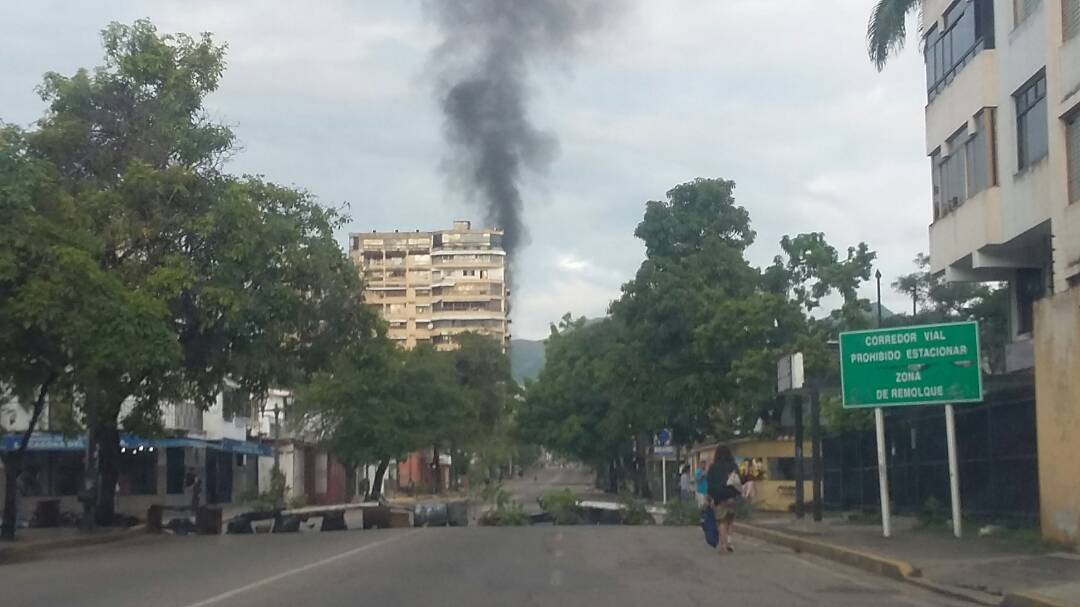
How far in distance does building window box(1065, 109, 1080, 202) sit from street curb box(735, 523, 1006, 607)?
22.1 feet

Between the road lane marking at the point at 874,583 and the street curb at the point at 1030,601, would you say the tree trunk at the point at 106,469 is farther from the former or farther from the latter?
the street curb at the point at 1030,601

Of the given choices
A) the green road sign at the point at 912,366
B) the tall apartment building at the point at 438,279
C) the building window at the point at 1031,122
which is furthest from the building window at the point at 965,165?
the tall apartment building at the point at 438,279

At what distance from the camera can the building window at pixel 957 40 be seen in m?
27.5

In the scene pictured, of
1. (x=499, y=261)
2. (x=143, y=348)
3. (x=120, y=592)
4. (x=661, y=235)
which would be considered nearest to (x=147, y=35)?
(x=143, y=348)

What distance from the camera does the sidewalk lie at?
15.4m

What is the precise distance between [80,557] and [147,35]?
1222 centimetres

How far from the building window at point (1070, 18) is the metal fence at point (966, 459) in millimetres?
5779

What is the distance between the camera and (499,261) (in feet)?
537

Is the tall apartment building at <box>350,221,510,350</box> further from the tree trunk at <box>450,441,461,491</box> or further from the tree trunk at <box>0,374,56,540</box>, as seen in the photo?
the tree trunk at <box>0,374,56,540</box>

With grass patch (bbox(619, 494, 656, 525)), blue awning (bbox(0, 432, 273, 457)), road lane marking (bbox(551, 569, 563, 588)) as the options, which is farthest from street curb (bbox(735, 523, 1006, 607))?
Result: blue awning (bbox(0, 432, 273, 457))

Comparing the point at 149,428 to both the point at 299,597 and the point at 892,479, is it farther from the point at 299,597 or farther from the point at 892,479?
the point at 299,597

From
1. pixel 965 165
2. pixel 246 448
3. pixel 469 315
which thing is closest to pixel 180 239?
pixel 965 165

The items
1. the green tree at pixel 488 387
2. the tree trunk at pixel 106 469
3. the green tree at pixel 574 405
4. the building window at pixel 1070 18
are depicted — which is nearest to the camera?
the building window at pixel 1070 18

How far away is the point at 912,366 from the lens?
23781 millimetres
